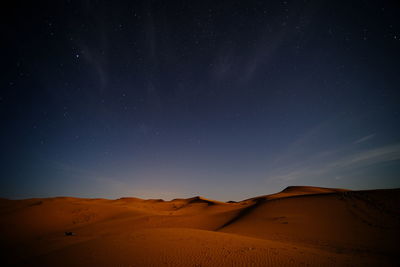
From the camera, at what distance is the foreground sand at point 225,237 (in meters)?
8.30

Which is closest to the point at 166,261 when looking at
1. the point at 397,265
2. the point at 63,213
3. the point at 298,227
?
the point at 397,265

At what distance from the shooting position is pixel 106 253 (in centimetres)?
856

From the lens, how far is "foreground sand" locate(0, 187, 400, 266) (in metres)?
8.30

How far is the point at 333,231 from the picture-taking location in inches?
585

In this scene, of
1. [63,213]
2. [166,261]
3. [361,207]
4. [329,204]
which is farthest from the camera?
[63,213]

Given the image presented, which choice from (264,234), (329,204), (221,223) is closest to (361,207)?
(329,204)

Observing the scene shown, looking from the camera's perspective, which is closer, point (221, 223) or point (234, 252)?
point (234, 252)

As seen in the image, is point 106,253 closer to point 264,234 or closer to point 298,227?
point 264,234

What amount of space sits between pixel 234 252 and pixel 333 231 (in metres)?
11.6

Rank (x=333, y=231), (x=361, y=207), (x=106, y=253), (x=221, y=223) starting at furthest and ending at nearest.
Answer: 1. (x=221, y=223)
2. (x=361, y=207)
3. (x=333, y=231)
4. (x=106, y=253)

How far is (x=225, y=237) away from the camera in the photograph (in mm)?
11375

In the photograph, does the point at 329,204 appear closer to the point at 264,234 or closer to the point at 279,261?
the point at 264,234

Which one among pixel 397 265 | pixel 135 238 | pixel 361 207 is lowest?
pixel 397 265

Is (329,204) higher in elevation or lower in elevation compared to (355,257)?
higher
